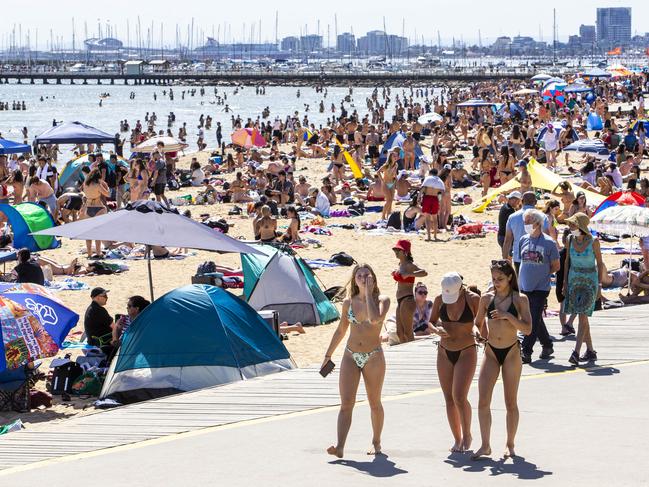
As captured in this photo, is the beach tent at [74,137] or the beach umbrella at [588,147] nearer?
the beach tent at [74,137]

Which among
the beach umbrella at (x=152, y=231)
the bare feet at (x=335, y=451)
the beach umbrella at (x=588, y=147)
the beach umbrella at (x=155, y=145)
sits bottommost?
the bare feet at (x=335, y=451)

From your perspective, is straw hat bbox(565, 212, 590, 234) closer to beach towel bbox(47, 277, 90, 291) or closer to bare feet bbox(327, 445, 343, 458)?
bare feet bbox(327, 445, 343, 458)

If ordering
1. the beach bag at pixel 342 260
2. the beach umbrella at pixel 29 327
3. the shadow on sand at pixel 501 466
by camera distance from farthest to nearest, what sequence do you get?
the beach bag at pixel 342 260 < the beach umbrella at pixel 29 327 < the shadow on sand at pixel 501 466

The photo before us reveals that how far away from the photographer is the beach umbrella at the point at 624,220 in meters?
12.2

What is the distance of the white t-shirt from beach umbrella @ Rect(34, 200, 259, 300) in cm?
630

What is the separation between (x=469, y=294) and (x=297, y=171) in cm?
2426

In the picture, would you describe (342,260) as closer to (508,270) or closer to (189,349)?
(189,349)

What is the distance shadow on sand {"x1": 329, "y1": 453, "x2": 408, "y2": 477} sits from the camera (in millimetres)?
6660

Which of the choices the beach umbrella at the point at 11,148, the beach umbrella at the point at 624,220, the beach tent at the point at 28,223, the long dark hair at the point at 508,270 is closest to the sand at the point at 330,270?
the beach tent at the point at 28,223

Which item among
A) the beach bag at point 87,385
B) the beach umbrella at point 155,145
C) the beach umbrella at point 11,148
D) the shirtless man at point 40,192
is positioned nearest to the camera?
the beach bag at point 87,385

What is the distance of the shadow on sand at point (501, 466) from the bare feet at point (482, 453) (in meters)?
0.02

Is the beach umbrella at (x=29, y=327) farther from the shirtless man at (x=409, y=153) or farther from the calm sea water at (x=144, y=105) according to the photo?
the calm sea water at (x=144, y=105)

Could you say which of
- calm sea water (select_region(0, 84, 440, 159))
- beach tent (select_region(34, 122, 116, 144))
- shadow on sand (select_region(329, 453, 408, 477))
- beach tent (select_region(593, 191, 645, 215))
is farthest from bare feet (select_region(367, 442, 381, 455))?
calm sea water (select_region(0, 84, 440, 159))

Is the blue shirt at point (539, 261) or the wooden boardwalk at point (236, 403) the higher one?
the blue shirt at point (539, 261)
